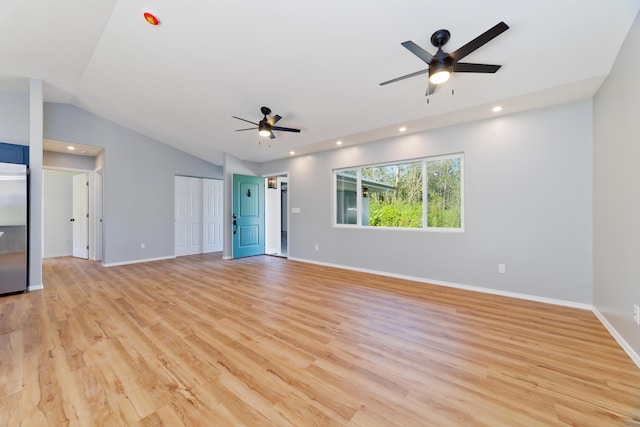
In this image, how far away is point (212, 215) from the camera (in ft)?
23.8

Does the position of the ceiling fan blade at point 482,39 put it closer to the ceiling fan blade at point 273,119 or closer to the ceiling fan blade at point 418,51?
the ceiling fan blade at point 418,51

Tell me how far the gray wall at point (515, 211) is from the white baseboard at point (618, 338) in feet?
1.24

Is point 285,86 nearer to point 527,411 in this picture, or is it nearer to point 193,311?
point 193,311

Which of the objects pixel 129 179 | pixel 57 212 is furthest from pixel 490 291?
pixel 57 212

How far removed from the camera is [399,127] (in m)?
4.04

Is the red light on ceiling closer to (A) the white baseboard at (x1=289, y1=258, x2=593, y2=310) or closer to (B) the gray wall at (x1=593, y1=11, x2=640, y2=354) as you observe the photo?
(B) the gray wall at (x1=593, y1=11, x2=640, y2=354)

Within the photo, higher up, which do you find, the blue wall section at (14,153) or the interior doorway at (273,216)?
the blue wall section at (14,153)

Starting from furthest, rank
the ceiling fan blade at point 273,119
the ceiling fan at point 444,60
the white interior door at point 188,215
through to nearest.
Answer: the white interior door at point 188,215
the ceiling fan blade at point 273,119
the ceiling fan at point 444,60

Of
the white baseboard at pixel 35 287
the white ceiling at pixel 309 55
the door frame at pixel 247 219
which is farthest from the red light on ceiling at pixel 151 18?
the white baseboard at pixel 35 287

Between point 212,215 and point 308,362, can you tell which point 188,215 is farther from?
point 308,362

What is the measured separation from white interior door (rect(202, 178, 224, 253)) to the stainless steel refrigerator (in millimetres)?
3624

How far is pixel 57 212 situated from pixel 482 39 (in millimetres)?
9126

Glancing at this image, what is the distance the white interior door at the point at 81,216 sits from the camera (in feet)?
20.4

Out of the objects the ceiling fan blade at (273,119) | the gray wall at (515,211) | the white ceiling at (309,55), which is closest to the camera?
the white ceiling at (309,55)
